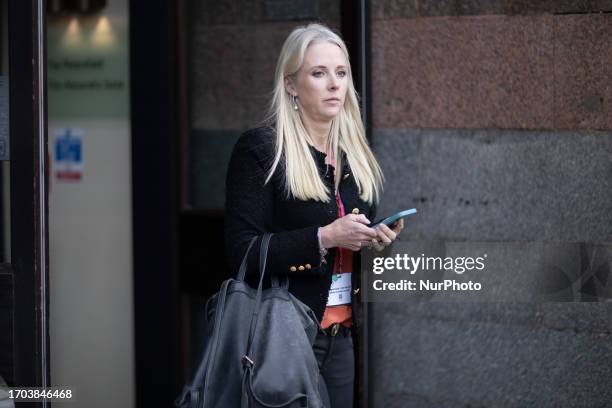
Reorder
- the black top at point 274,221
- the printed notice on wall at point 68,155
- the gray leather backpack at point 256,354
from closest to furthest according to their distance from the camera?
the gray leather backpack at point 256,354 → the black top at point 274,221 → the printed notice on wall at point 68,155

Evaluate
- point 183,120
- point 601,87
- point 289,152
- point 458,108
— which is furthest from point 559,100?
point 183,120

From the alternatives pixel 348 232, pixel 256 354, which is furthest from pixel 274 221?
pixel 256 354

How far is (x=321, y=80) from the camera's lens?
3.32 m

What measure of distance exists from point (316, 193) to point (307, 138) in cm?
22

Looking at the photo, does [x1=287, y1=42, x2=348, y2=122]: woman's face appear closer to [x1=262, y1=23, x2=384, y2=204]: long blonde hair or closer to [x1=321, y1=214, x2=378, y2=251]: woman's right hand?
[x1=262, y1=23, x2=384, y2=204]: long blonde hair

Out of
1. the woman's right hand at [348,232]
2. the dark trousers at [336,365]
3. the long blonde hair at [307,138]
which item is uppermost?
the long blonde hair at [307,138]

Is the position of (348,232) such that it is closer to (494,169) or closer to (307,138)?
(307,138)

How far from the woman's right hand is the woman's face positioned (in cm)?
43

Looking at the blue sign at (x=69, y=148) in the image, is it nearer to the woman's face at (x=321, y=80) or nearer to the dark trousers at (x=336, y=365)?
the woman's face at (x=321, y=80)

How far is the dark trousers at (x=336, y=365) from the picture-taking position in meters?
3.34

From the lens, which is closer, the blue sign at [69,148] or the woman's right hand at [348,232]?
the woman's right hand at [348,232]

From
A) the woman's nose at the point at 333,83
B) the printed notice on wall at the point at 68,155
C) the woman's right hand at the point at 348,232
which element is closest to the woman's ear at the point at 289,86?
the woman's nose at the point at 333,83

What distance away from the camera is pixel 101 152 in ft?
18.0

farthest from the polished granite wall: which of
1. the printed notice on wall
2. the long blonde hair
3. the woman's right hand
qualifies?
the printed notice on wall
